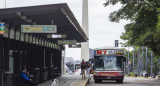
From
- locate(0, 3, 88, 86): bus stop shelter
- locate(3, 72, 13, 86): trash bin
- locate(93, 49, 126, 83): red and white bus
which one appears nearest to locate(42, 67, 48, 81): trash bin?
locate(0, 3, 88, 86): bus stop shelter

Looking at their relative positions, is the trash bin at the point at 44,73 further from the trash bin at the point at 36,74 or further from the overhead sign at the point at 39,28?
the overhead sign at the point at 39,28

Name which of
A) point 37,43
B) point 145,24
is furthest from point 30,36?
point 145,24

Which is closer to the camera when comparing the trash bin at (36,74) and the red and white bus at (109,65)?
the trash bin at (36,74)

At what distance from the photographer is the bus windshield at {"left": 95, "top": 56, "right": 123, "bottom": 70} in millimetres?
31938

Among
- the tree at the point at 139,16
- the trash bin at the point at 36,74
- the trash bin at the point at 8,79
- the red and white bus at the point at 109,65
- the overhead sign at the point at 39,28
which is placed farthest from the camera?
the tree at the point at 139,16

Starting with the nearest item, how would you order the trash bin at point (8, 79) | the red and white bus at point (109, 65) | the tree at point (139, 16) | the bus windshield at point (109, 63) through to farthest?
1. the trash bin at point (8, 79)
2. the red and white bus at point (109, 65)
3. the bus windshield at point (109, 63)
4. the tree at point (139, 16)

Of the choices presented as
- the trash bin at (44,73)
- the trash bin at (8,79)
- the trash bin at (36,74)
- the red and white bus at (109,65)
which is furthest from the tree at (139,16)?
the trash bin at (8,79)

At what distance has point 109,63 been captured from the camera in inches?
1267

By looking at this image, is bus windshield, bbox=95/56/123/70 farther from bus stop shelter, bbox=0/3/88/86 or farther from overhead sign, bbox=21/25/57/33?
overhead sign, bbox=21/25/57/33

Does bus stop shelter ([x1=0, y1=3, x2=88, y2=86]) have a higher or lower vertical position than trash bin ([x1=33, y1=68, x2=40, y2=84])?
higher

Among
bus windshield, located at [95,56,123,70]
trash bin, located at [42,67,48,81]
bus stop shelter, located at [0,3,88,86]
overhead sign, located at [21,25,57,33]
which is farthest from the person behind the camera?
bus windshield, located at [95,56,123,70]

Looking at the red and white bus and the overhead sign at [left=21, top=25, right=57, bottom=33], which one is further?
the red and white bus

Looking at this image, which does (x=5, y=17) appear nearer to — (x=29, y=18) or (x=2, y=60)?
(x=2, y=60)

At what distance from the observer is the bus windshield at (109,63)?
3194 centimetres
